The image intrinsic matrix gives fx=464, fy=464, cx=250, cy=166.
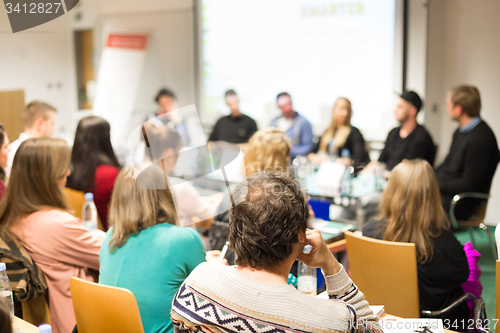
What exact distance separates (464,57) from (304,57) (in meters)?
1.80

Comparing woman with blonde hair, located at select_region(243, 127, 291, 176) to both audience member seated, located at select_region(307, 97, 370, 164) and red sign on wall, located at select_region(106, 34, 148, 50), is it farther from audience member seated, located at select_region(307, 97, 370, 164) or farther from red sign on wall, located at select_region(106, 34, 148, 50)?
red sign on wall, located at select_region(106, 34, 148, 50)

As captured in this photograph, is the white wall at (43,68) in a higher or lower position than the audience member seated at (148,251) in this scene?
higher

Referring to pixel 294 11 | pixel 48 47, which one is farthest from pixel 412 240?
pixel 48 47

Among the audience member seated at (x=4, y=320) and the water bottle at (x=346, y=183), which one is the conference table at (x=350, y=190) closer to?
the water bottle at (x=346, y=183)

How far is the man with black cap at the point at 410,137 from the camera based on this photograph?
402 cm

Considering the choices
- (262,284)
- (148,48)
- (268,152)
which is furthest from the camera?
(148,48)

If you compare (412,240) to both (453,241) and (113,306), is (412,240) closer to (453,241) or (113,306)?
(453,241)

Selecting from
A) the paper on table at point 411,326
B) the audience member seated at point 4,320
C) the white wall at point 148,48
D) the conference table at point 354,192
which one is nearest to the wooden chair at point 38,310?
the audience member seated at point 4,320

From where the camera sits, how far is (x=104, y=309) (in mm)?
1512

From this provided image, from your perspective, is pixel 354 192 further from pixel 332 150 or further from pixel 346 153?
pixel 332 150

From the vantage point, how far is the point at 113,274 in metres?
1.71

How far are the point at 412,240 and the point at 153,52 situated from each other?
6.26m

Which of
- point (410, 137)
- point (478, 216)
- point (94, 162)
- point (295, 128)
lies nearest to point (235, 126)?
point (295, 128)

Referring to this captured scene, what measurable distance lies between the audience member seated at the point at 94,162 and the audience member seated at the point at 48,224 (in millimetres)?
947
